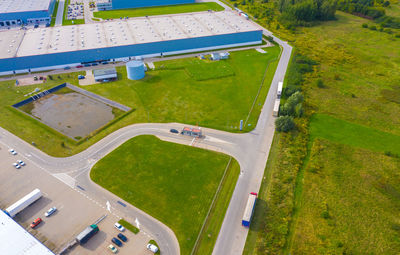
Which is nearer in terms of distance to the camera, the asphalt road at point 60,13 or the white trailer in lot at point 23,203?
the white trailer in lot at point 23,203

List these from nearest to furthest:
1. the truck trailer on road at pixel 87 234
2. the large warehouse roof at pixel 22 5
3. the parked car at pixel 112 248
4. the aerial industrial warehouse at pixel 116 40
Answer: the parked car at pixel 112 248 < the truck trailer on road at pixel 87 234 < the aerial industrial warehouse at pixel 116 40 < the large warehouse roof at pixel 22 5

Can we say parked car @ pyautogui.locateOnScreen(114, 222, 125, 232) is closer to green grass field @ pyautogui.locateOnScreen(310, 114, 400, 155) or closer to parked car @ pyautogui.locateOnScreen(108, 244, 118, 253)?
parked car @ pyautogui.locateOnScreen(108, 244, 118, 253)

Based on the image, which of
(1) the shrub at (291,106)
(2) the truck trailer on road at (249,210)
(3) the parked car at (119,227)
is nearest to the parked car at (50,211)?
(3) the parked car at (119,227)

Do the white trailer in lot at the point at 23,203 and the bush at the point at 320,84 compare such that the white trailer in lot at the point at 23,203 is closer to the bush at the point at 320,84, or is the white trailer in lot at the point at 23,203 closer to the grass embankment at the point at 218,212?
the grass embankment at the point at 218,212

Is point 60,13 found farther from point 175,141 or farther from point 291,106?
point 291,106

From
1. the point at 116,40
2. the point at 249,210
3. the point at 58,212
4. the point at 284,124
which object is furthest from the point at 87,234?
the point at 116,40
